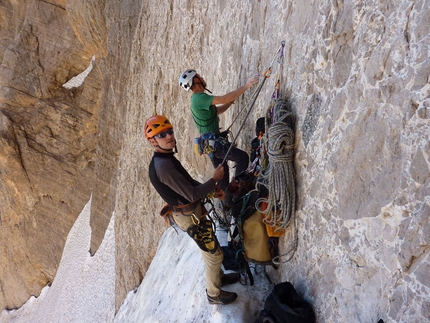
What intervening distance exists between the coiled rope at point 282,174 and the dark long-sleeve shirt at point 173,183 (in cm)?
51

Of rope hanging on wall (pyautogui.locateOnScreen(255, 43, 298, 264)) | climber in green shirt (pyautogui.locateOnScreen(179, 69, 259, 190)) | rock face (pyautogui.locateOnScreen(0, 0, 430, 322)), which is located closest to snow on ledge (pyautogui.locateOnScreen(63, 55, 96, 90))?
rock face (pyautogui.locateOnScreen(0, 0, 430, 322))

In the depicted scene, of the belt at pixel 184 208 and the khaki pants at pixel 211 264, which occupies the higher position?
the belt at pixel 184 208

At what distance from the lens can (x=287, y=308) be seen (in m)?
2.29

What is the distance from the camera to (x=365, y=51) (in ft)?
6.28

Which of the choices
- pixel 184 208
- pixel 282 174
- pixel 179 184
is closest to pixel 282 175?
pixel 282 174

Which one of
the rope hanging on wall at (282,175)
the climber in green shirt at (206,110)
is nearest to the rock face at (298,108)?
the rope hanging on wall at (282,175)

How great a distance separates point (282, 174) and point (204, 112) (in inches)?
59.9

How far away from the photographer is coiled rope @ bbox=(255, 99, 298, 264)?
8.46 feet

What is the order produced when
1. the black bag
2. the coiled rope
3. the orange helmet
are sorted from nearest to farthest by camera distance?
the black bag, the coiled rope, the orange helmet

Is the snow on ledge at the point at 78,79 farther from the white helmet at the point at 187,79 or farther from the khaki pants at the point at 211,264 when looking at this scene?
the khaki pants at the point at 211,264

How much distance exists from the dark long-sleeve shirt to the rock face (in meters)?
0.73

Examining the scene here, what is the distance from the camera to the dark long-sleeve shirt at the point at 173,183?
283 cm

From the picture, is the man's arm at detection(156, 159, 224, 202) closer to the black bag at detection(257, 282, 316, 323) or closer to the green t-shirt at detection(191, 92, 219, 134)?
the black bag at detection(257, 282, 316, 323)

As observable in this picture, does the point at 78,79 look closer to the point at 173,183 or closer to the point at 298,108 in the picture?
the point at 173,183
